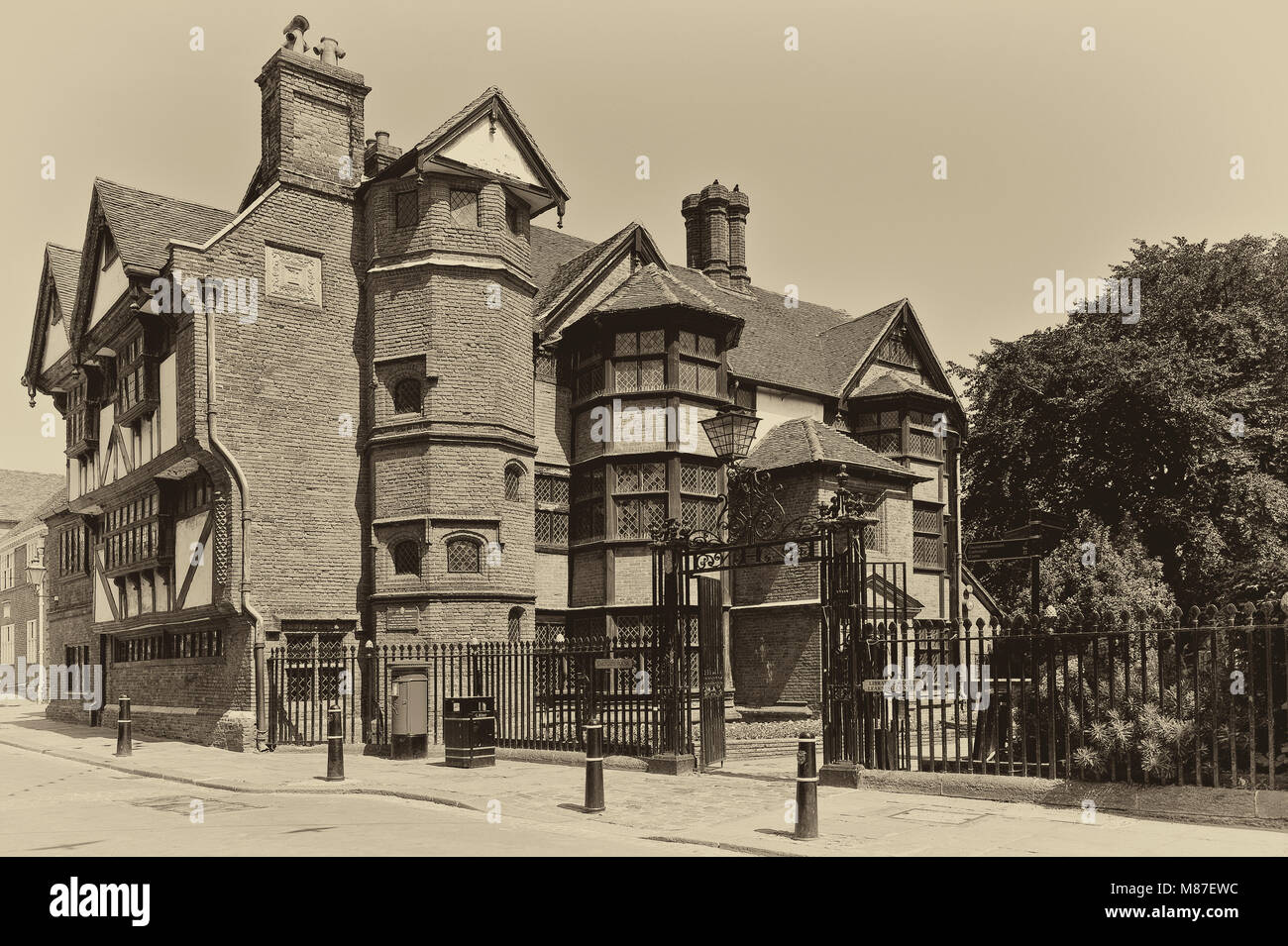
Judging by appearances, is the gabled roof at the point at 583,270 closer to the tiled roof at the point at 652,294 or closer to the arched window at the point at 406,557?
the tiled roof at the point at 652,294

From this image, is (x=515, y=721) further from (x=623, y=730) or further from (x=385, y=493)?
(x=385, y=493)

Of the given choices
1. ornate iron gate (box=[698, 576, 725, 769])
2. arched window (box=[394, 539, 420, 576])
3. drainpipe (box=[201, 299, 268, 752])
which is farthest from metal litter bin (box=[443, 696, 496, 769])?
arched window (box=[394, 539, 420, 576])

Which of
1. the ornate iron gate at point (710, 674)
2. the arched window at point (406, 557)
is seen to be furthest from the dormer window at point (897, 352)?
the ornate iron gate at point (710, 674)

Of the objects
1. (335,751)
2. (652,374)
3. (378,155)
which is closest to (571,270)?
(652,374)

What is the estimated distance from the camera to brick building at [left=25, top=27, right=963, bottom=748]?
2405 cm

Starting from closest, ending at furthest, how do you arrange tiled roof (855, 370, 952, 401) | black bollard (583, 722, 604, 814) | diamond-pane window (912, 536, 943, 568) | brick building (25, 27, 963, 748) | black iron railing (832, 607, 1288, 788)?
black iron railing (832, 607, 1288, 788)
black bollard (583, 722, 604, 814)
brick building (25, 27, 963, 748)
diamond-pane window (912, 536, 943, 568)
tiled roof (855, 370, 952, 401)

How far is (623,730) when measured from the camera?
20.0 m

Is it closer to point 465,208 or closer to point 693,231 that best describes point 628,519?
point 465,208

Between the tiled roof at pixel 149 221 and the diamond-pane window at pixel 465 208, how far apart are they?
5.66 m

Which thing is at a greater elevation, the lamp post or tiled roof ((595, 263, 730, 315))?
tiled roof ((595, 263, 730, 315))

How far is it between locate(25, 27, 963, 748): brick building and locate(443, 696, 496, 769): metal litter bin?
579 centimetres

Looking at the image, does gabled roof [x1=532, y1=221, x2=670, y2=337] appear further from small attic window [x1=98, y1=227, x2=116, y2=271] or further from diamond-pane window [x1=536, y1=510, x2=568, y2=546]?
small attic window [x1=98, y1=227, x2=116, y2=271]

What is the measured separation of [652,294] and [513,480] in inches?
222

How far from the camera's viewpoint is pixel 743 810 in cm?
1284
